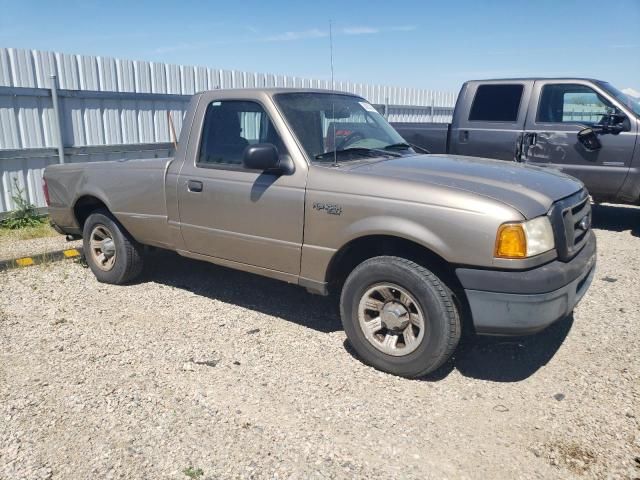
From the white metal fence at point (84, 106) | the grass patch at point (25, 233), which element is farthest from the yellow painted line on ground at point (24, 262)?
the white metal fence at point (84, 106)

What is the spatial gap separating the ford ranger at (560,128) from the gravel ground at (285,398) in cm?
302

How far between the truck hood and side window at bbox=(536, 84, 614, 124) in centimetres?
403

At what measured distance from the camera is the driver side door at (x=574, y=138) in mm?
7207

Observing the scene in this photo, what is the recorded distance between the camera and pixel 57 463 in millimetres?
2664

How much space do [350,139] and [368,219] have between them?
1.00m

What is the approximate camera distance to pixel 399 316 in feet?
11.1

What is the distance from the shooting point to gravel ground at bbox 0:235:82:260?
6625 millimetres

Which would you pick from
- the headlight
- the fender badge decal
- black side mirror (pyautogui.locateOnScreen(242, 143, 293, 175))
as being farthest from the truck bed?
the headlight

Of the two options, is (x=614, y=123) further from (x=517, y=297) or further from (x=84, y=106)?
(x=84, y=106)

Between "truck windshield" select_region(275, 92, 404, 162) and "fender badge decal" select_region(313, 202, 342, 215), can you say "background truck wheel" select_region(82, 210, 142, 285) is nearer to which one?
"truck windshield" select_region(275, 92, 404, 162)

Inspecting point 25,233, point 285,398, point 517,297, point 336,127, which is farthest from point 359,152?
point 25,233

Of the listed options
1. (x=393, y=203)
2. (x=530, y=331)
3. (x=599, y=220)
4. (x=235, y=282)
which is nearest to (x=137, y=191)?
(x=235, y=282)

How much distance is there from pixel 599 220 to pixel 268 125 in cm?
666

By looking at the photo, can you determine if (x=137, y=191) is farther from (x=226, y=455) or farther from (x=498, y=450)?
(x=498, y=450)
